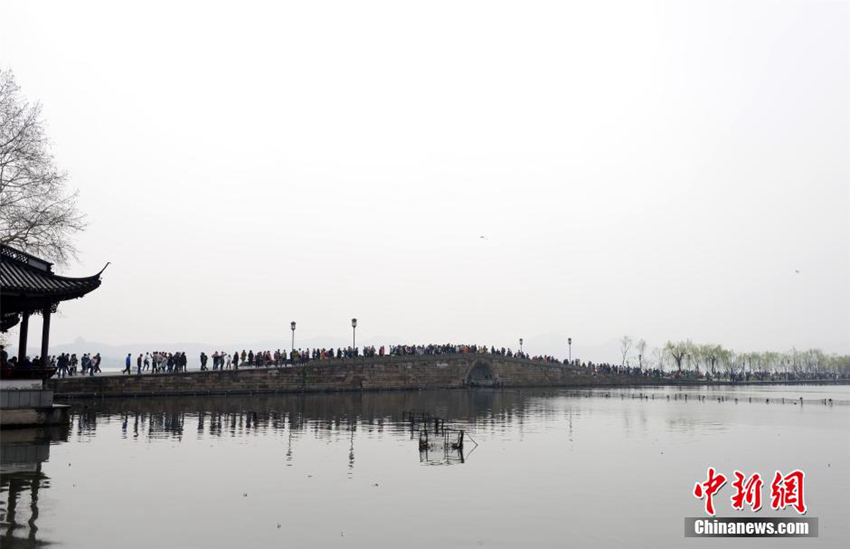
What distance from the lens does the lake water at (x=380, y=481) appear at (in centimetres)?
1234

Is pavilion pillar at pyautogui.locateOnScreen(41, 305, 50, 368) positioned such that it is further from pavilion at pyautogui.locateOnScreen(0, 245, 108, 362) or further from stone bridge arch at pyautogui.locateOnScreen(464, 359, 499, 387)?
stone bridge arch at pyautogui.locateOnScreen(464, 359, 499, 387)

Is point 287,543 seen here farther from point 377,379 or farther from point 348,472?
point 377,379

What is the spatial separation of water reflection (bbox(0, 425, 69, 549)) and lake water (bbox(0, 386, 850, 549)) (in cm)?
5

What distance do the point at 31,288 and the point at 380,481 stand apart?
58.0ft

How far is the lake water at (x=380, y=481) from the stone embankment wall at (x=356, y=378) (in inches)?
439

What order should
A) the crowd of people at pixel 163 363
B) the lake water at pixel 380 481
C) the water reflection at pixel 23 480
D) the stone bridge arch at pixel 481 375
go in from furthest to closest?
the stone bridge arch at pixel 481 375, the crowd of people at pixel 163 363, the lake water at pixel 380 481, the water reflection at pixel 23 480

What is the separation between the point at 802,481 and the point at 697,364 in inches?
5234

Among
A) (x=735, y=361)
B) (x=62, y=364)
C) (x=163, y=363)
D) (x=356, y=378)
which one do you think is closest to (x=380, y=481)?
(x=62, y=364)

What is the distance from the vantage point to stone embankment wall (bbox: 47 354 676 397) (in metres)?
44.1

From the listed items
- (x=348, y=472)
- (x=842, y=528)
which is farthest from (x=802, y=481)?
(x=348, y=472)

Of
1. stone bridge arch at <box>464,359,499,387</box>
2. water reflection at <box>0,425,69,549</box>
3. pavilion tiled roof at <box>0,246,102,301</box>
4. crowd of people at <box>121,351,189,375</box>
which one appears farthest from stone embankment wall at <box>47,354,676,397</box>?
water reflection at <box>0,425,69,549</box>

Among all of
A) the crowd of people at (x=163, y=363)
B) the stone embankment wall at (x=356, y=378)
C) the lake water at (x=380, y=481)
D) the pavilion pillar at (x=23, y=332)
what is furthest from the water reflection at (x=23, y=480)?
the crowd of people at (x=163, y=363)

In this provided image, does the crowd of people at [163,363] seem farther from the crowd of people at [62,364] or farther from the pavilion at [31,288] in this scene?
the pavilion at [31,288]

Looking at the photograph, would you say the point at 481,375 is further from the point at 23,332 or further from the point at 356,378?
the point at 23,332
